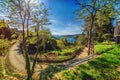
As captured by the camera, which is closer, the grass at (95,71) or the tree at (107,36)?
the grass at (95,71)

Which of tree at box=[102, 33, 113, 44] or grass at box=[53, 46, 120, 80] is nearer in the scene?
grass at box=[53, 46, 120, 80]

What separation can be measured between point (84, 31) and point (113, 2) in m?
25.8

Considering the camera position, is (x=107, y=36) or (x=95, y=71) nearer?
(x=95, y=71)

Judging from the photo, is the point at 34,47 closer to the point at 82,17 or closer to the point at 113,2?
the point at 82,17

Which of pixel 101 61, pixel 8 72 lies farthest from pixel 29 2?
pixel 101 61

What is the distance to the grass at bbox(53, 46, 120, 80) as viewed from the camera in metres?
15.7

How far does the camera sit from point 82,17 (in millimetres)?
28719

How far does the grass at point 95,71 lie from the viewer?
1570 centimetres

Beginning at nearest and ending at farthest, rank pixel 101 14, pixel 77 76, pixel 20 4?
pixel 77 76, pixel 20 4, pixel 101 14

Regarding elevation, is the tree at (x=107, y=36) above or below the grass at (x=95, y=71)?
above

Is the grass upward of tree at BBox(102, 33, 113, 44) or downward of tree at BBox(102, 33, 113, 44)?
downward

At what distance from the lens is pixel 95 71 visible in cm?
1692

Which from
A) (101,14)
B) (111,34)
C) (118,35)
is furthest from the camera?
(111,34)

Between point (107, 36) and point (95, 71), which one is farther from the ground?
point (107, 36)
